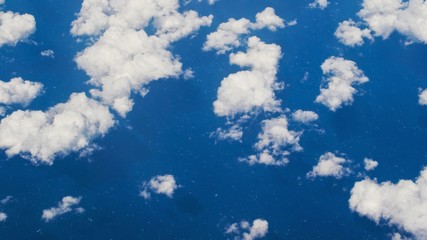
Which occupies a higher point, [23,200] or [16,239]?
[23,200]

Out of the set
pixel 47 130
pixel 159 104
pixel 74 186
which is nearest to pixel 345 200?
pixel 159 104

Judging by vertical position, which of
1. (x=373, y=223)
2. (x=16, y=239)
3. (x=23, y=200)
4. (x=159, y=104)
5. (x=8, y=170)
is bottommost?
(x=373, y=223)

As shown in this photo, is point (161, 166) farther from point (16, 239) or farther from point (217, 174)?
point (16, 239)

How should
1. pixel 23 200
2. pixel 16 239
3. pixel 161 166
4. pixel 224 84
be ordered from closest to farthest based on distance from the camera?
pixel 16 239
pixel 23 200
pixel 161 166
pixel 224 84

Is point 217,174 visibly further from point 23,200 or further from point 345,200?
point 23,200

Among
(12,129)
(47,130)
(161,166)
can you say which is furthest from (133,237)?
(12,129)

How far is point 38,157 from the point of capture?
169 m

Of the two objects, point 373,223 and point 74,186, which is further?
point 74,186

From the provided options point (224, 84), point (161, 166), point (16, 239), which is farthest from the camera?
point (224, 84)

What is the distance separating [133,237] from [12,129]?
220ft

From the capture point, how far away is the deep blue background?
145 meters

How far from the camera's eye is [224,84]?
7367 inches

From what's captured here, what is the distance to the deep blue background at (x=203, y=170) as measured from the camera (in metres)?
145

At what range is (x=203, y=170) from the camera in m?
165
